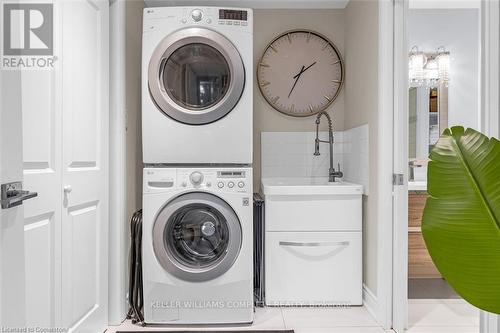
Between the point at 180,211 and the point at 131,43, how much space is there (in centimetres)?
123

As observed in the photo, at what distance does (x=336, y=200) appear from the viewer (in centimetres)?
254

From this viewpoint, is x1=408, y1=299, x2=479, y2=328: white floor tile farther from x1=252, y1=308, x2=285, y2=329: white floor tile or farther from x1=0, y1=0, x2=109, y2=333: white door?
x1=0, y1=0, x2=109, y2=333: white door

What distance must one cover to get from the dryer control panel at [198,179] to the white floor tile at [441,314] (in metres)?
1.37

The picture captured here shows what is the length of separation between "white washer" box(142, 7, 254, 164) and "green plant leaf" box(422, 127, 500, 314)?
5.87ft

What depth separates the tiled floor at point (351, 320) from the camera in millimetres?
2268

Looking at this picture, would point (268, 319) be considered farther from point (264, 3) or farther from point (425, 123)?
point (264, 3)

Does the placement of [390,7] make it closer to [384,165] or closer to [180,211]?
[384,165]

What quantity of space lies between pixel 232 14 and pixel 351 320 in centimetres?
207

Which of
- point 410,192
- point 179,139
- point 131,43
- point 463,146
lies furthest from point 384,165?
point 131,43

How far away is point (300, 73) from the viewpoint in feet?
10.4

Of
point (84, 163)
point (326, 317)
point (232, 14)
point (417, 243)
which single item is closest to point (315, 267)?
point (326, 317)

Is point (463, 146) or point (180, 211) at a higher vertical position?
point (463, 146)

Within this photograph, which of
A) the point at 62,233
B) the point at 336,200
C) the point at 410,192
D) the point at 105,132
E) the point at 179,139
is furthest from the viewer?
the point at 410,192

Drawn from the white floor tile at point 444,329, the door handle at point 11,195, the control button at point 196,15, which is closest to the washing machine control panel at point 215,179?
the control button at point 196,15
